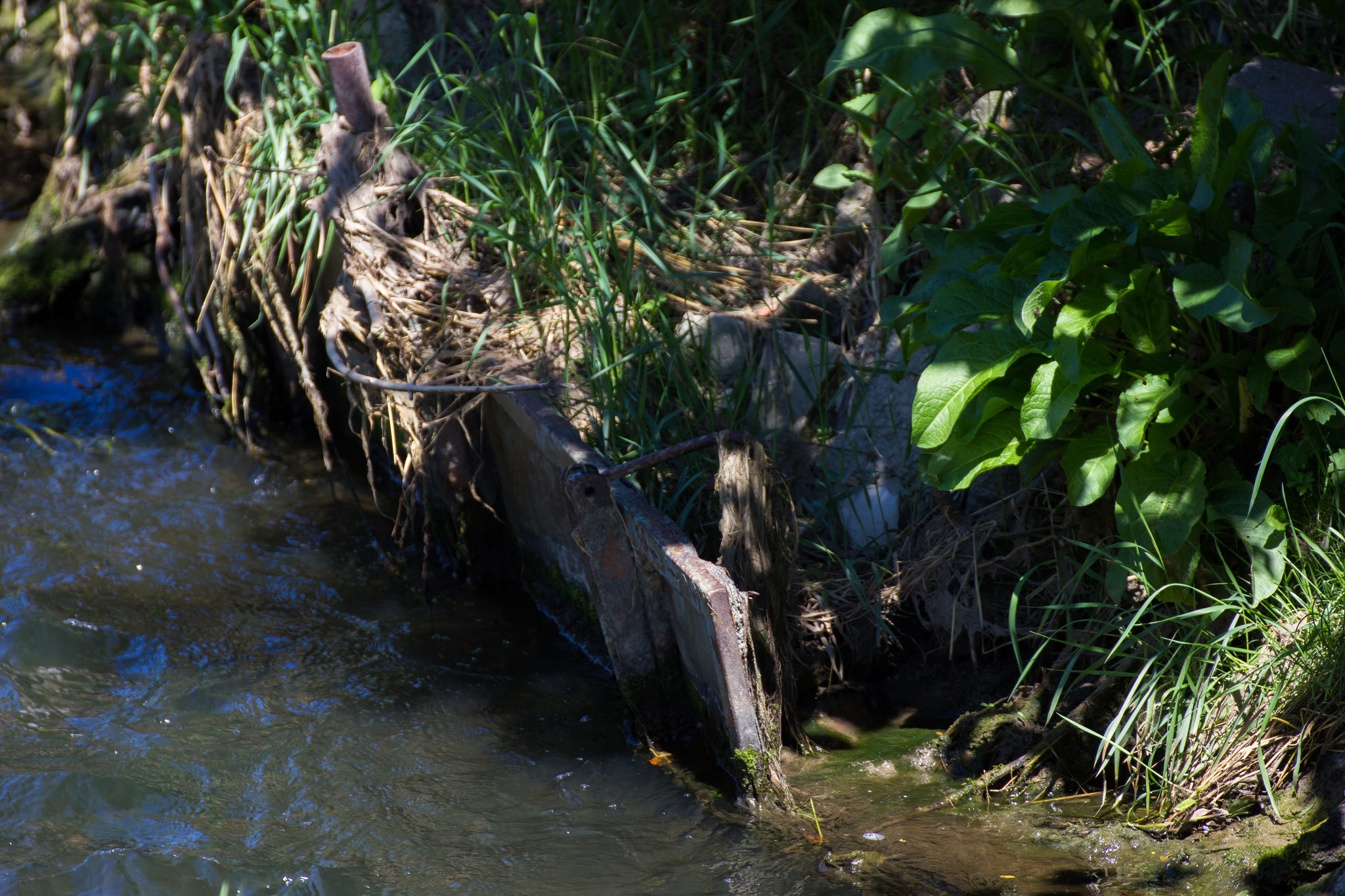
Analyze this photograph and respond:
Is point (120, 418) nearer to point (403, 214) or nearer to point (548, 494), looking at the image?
point (403, 214)

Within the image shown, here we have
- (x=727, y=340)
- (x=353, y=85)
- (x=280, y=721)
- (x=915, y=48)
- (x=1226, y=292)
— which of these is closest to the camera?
(x=1226, y=292)

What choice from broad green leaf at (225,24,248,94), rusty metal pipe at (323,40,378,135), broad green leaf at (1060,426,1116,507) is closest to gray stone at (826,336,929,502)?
broad green leaf at (1060,426,1116,507)

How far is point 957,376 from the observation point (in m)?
2.36

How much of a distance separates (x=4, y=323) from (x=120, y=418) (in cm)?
153

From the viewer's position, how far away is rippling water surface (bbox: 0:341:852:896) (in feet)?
7.95

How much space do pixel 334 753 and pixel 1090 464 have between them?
6.73 feet

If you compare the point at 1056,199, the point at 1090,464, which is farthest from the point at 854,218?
the point at 1090,464

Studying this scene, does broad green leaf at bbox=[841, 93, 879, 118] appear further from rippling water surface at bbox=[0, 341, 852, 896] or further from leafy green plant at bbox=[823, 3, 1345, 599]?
rippling water surface at bbox=[0, 341, 852, 896]

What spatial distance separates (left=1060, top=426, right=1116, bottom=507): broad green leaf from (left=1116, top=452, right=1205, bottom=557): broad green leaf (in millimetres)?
43

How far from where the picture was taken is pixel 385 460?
4.46 metres

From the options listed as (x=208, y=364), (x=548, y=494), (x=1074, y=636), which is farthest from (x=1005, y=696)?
(x=208, y=364)

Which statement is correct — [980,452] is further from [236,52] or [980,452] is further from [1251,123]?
[236,52]

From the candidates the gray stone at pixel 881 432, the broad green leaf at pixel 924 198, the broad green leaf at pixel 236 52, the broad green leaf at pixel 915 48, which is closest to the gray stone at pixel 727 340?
the gray stone at pixel 881 432

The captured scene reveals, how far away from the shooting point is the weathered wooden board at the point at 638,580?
8.13 ft
